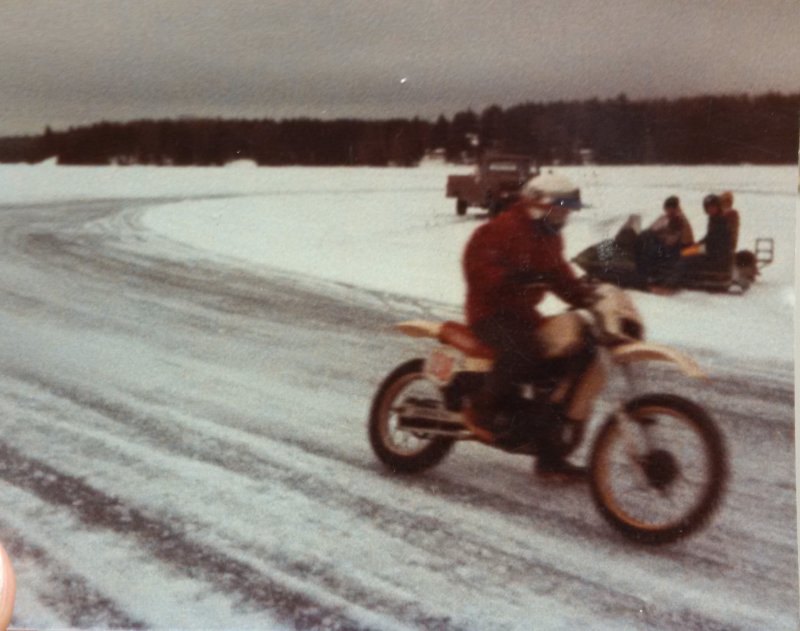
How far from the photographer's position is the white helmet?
8.20ft

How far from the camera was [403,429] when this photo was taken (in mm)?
2646

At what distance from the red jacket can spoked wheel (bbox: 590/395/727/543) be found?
15.7 inches

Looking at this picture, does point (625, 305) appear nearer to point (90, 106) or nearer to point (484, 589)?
point (484, 589)

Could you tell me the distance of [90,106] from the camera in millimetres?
2709

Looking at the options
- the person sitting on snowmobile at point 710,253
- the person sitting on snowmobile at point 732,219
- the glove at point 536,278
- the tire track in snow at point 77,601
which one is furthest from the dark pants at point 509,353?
the tire track in snow at point 77,601

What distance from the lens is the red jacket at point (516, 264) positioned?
253 cm

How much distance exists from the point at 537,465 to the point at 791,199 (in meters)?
1.05

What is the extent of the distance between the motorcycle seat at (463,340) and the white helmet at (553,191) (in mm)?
432

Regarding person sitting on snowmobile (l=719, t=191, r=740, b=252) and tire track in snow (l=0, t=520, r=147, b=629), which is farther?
tire track in snow (l=0, t=520, r=147, b=629)

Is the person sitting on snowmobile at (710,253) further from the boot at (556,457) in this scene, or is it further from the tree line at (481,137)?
the boot at (556,457)

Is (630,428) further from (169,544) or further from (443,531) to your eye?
(169,544)

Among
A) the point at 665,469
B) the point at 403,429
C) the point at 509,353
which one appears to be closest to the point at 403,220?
the point at 509,353

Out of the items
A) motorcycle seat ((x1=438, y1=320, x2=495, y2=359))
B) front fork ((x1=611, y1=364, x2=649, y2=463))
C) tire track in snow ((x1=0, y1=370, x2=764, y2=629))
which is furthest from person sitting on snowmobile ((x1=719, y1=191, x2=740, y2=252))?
tire track in snow ((x1=0, y1=370, x2=764, y2=629))

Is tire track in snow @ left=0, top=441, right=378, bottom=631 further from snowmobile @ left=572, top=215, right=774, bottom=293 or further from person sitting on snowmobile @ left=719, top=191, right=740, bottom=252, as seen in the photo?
person sitting on snowmobile @ left=719, top=191, right=740, bottom=252
